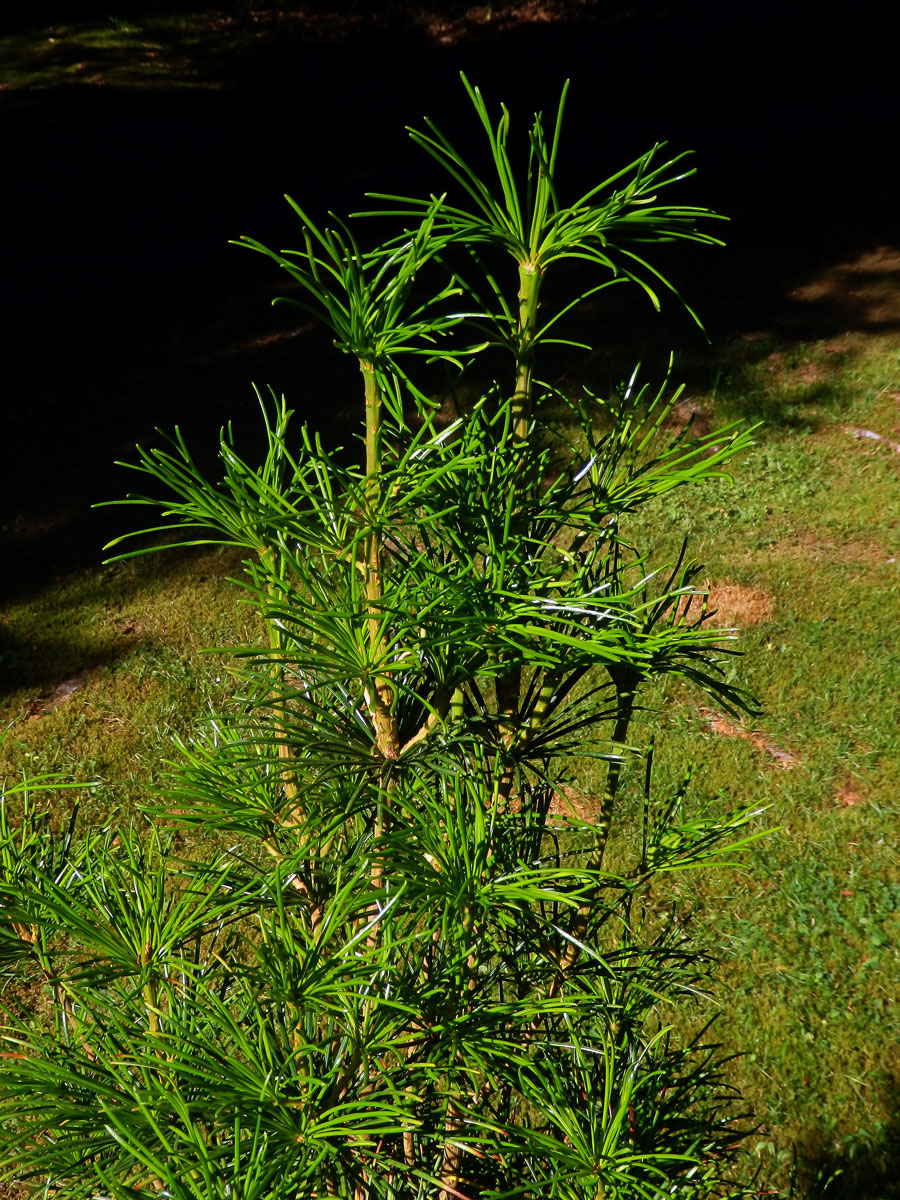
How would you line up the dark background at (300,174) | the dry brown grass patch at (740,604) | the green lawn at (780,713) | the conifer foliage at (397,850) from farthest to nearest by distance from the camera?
the dark background at (300,174) < the dry brown grass patch at (740,604) < the green lawn at (780,713) < the conifer foliage at (397,850)

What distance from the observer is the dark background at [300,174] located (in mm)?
6652

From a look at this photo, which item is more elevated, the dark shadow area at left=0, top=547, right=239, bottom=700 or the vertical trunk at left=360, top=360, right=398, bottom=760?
the vertical trunk at left=360, top=360, right=398, bottom=760

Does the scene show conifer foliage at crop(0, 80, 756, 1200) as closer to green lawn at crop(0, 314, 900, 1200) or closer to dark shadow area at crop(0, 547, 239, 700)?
green lawn at crop(0, 314, 900, 1200)

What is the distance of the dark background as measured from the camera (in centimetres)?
665

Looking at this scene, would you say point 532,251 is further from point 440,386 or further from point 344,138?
point 344,138

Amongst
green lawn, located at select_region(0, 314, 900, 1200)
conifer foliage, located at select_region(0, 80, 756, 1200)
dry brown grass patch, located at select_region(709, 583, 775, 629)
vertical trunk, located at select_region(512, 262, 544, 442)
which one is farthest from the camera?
dry brown grass patch, located at select_region(709, 583, 775, 629)

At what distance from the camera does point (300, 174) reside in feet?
34.9

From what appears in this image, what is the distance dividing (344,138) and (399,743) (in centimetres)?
1195

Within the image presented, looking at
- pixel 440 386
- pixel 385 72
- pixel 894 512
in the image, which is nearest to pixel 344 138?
pixel 385 72

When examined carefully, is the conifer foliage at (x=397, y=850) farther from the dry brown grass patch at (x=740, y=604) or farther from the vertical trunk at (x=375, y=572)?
the dry brown grass patch at (x=740, y=604)

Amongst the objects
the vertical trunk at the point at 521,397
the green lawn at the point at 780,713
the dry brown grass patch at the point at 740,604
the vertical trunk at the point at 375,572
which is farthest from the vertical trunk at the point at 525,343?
the dry brown grass patch at the point at 740,604

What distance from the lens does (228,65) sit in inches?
520

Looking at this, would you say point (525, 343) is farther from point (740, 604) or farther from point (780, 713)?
point (740, 604)

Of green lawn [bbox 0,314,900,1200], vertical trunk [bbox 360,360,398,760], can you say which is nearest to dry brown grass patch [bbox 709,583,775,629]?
green lawn [bbox 0,314,900,1200]
